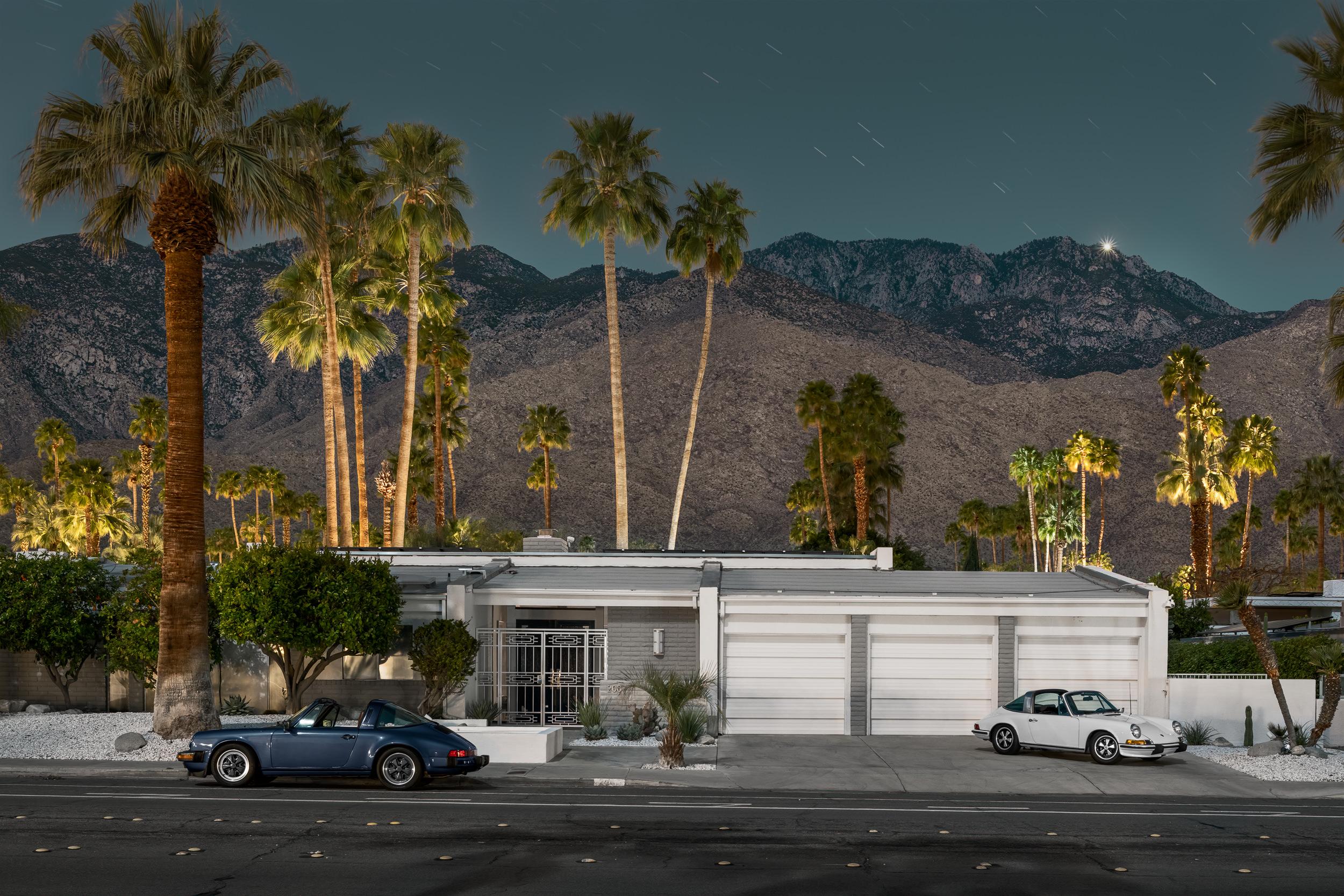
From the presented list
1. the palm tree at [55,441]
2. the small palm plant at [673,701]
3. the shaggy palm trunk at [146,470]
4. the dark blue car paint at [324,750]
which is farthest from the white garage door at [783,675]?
the palm tree at [55,441]

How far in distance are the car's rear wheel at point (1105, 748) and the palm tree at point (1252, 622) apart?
10.9 feet

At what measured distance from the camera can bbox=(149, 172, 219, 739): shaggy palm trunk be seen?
24516mm

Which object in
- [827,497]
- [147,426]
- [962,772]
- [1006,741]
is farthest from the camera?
[827,497]

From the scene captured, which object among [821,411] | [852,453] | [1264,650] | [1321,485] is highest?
[821,411]

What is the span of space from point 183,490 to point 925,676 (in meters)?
16.8

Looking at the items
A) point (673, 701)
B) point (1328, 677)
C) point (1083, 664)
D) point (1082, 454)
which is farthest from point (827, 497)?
point (673, 701)

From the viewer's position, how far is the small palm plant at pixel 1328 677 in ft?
80.2

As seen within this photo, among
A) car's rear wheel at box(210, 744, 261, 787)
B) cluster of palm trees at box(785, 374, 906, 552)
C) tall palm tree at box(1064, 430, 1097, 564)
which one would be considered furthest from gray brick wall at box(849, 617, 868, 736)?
tall palm tree at box(1064, 430, 1097, 564)

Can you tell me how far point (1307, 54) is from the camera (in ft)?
85.2

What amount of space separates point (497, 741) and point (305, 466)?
504ft

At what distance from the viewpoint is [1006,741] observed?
26047mm

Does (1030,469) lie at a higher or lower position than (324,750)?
higher

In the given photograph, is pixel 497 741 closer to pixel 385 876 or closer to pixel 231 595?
pixel 231 595

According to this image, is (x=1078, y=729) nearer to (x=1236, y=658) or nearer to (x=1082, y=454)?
(x=1236, y=658)
